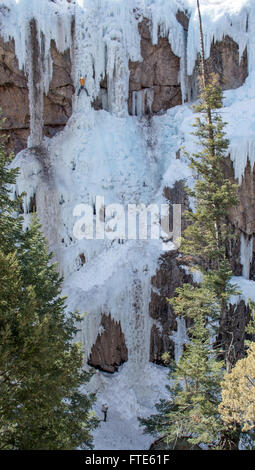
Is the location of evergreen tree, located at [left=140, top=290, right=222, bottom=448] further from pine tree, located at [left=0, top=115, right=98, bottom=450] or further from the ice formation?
the ice formation

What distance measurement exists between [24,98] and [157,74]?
234 inches

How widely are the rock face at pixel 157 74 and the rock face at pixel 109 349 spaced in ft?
30.9

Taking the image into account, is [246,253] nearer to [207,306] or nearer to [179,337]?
[179,337]

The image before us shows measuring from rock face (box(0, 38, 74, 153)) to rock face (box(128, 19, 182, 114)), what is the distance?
2864mm

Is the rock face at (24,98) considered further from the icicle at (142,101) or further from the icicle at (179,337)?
the icicle at (179,337)

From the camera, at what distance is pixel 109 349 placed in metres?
12.6

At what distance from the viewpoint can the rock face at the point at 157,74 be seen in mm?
15703

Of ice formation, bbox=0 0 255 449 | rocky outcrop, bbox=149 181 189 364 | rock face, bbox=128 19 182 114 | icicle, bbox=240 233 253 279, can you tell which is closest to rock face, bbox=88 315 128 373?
ice formation, bbox=0 0 255 449

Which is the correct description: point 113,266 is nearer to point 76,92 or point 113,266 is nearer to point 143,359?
point 143,359

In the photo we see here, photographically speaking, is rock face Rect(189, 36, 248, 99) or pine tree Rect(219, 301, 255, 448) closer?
pine tree Rect(219, 301, 255, 448)

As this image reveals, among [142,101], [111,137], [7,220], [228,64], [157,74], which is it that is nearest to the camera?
[7,220]

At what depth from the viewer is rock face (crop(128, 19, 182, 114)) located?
15703 millimetres

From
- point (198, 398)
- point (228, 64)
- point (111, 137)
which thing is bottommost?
point (198, 398)

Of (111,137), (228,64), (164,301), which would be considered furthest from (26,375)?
(228,64)
